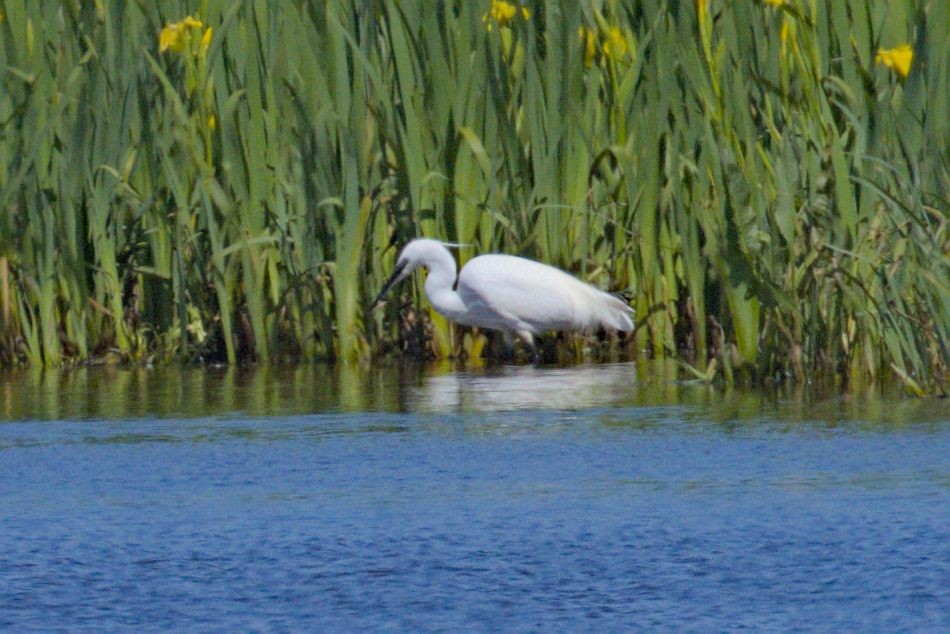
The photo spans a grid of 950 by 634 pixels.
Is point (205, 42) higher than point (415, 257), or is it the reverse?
point (205, 42)

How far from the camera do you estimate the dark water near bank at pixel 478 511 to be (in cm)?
341

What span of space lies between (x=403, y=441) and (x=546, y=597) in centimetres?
175

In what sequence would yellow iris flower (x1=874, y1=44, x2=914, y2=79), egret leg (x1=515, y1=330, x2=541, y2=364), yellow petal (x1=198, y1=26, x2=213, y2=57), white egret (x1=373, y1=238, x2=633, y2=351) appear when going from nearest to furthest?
yellow iris flower (x1=874, y1=44, x2=914, y2=79)
white egret (x1=373, y1=238, x2=633, y2=351)
yellow petal (x1=198, y1=26, x2=213, y2=57)
egret leg (x1=515, y1=330, x2=541, y2=364)

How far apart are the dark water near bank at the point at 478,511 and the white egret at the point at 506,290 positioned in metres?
0.85

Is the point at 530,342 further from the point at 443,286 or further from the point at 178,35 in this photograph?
the point at 178,35

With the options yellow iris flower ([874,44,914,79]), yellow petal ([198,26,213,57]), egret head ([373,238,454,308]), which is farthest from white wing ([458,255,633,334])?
yellow iris flower ([874,44,914,79])

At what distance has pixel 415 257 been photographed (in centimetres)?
707

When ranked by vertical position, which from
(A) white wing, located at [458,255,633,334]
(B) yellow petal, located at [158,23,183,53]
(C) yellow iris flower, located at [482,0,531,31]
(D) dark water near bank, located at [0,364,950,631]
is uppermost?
(C) yellow iris flower, located at [482,0,531,31]

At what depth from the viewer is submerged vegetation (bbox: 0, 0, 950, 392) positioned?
6.66 metres

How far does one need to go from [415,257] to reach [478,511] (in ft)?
9.70

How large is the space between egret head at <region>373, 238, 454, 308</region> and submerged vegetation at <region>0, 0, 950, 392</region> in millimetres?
158

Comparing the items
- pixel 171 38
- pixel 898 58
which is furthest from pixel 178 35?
pixel 898 58

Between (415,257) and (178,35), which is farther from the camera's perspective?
(415,257)

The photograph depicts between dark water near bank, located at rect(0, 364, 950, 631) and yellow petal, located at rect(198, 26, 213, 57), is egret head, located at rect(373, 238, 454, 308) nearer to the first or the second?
dark water near bank, located at rect(0, 364, 950, 631)
